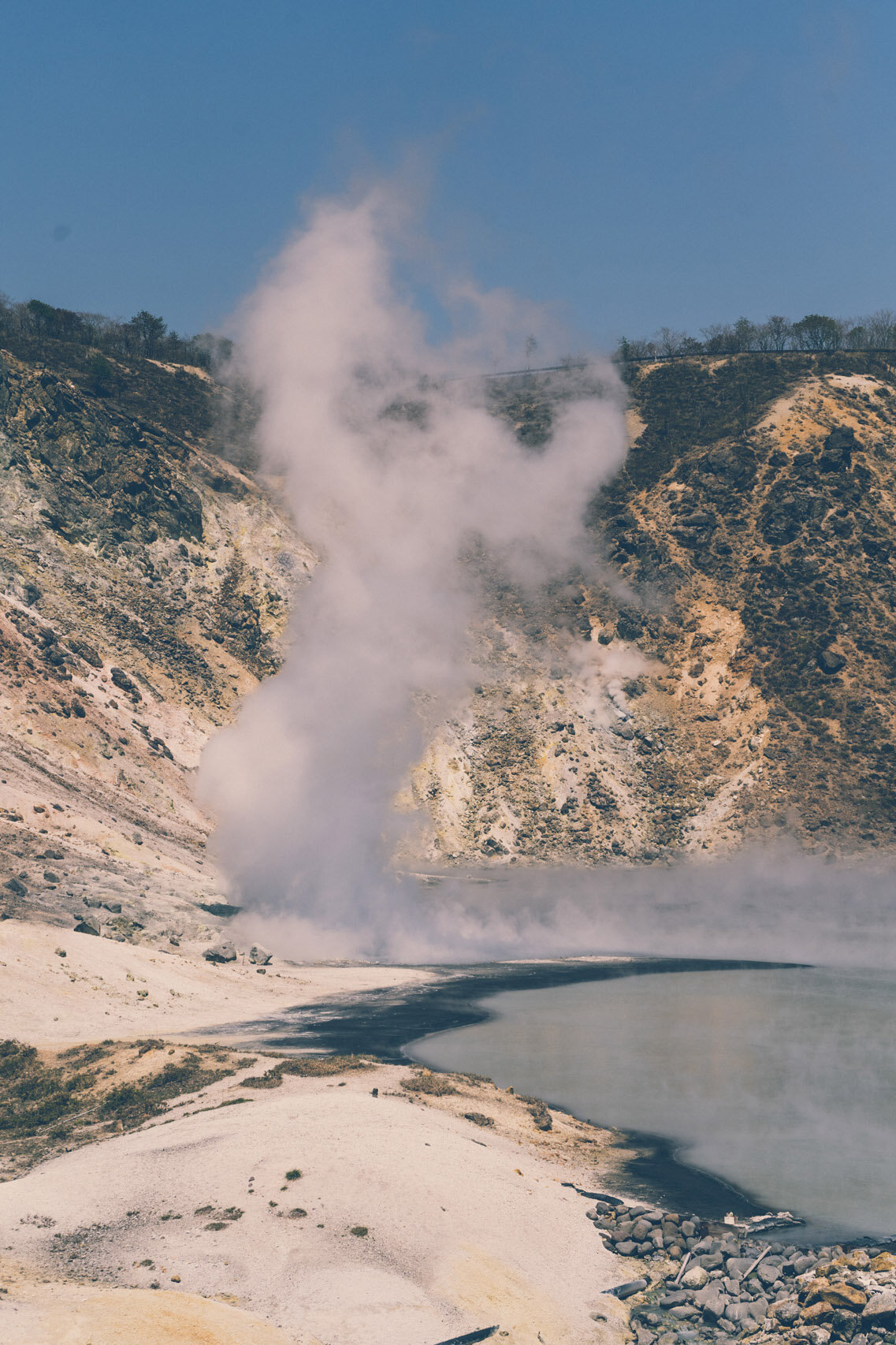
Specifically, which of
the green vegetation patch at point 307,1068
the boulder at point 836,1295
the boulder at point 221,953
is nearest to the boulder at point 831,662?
the boulder at point 221,953

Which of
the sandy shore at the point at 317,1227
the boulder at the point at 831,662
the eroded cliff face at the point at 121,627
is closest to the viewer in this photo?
the sandy shore at the point at 317,1227

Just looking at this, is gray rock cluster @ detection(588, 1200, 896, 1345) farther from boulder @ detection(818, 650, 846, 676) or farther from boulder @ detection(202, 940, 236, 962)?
boulder @ detection(818, 650, 846, 676)

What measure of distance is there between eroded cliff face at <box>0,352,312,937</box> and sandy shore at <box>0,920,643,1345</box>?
31971mm

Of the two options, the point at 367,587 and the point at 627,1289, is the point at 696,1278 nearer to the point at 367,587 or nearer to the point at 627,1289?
the point at 627,1289

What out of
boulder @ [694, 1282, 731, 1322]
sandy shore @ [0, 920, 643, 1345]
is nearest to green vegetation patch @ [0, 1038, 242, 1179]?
sandy shore @ [0, 920, 643, 1345]

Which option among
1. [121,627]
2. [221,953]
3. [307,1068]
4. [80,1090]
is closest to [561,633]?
[121,627]

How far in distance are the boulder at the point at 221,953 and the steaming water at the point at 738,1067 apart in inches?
692

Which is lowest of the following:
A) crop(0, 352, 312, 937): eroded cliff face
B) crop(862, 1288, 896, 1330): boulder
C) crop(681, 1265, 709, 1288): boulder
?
crop(681, 1265, 709, 1288): boulder

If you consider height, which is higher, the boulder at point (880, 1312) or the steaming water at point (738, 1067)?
the steaming water at point (738, 1067)

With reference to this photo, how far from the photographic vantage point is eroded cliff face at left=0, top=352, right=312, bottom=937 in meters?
75.4

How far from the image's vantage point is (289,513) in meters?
144

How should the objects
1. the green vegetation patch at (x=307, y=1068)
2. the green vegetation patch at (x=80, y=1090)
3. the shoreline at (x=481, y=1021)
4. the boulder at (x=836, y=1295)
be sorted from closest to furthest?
the boulder at (x=836, y=1295), the shoreline at (x=481, y=1021), the green vegetation patch at (x=80, y=1090), the green vegetation patch at (x=307, y=1068)

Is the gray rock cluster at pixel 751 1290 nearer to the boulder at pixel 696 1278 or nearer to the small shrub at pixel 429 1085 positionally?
the boulder at pixel 696 1278

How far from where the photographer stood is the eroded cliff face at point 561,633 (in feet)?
343
